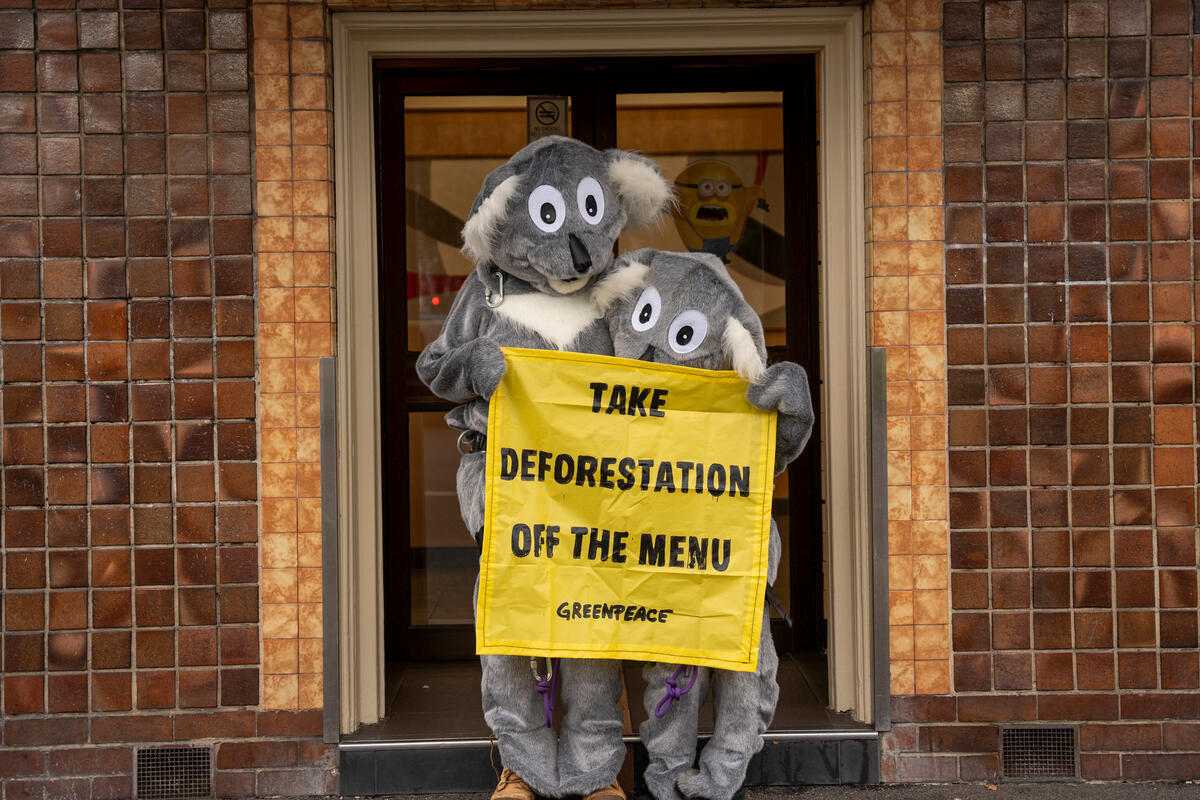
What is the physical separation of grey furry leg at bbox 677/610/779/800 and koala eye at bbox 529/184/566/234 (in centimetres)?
144

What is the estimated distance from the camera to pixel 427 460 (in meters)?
5.01

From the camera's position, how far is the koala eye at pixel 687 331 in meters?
3.20

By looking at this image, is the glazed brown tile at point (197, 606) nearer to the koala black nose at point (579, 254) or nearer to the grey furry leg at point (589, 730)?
the grey furry leg at point (589, 730)

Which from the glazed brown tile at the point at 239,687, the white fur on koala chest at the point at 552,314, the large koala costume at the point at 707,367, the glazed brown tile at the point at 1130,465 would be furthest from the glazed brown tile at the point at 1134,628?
the glazed brown tile at the point at 239,687

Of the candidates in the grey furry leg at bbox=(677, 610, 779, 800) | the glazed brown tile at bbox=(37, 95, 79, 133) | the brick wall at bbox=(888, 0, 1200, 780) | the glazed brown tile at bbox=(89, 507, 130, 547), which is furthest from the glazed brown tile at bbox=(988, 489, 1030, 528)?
the glazed brown tile at bbox=(37, 95, 79, 133)

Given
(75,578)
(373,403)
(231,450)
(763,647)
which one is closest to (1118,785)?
(763,647)

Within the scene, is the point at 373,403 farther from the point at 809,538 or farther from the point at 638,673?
the point at 809,538

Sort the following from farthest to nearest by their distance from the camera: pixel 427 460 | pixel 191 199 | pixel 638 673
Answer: pixel 427 460
pixel 638 673
pixel 191 199

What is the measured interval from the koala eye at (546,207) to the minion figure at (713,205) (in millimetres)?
1698

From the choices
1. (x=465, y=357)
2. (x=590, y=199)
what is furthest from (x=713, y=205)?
(x=465, y=357)

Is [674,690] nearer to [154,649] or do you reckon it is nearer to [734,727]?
[734,727]

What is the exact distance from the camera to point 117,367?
368cm

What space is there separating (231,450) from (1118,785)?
339 cm

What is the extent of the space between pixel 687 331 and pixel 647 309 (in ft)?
0.48
